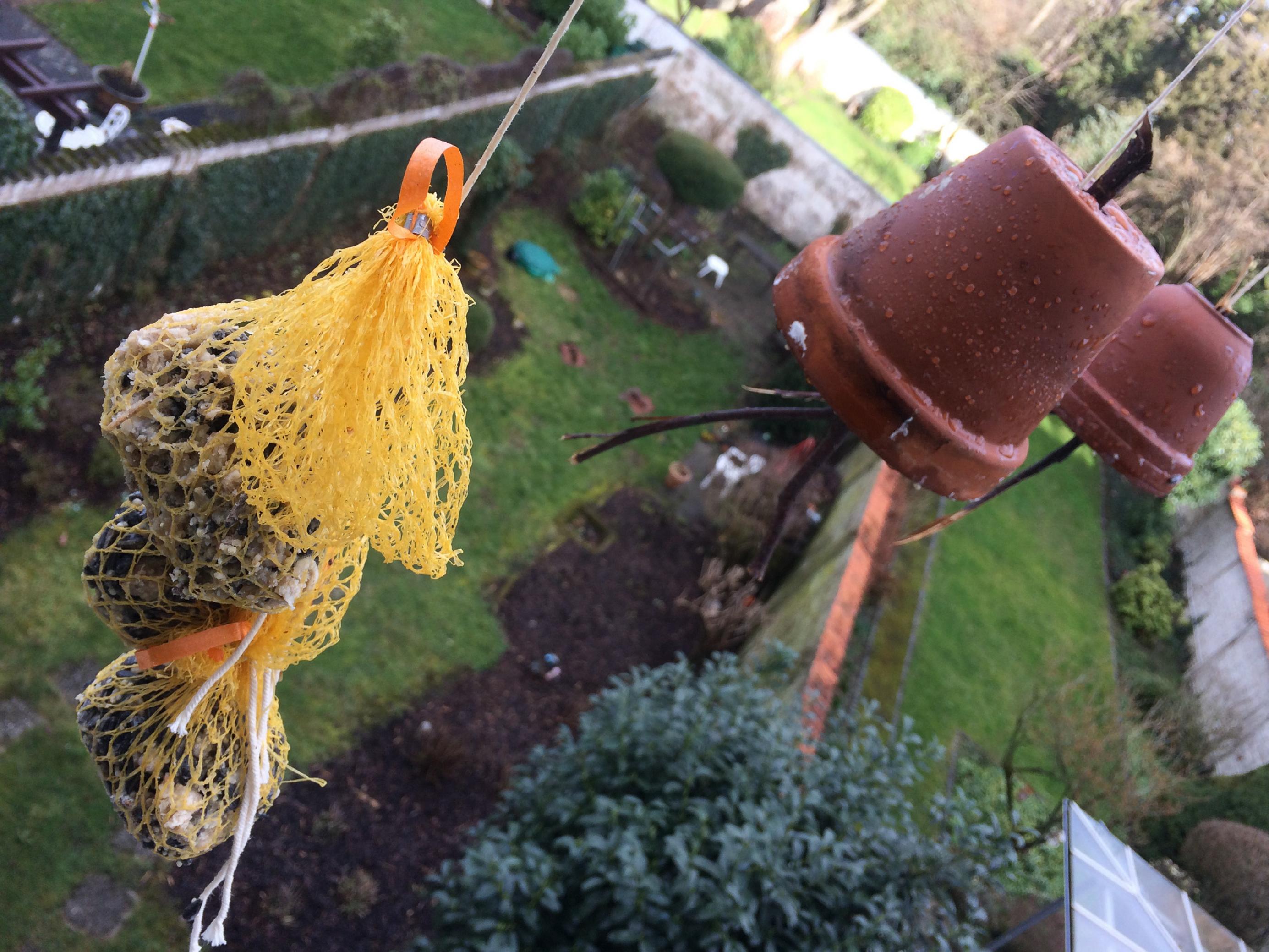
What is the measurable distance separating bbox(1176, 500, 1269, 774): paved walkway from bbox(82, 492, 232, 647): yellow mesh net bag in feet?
29.7

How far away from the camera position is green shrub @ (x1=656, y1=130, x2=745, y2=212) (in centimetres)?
1212

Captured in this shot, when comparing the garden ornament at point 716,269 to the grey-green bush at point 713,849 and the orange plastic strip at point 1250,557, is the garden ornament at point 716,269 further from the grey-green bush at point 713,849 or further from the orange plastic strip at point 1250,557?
the grey-green bush at point 713,849

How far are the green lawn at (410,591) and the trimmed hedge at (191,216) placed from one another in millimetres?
1694

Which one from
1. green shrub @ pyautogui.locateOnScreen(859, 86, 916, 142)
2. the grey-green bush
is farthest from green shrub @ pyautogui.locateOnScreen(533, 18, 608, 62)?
the grey-green bush

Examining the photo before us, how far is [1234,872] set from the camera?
5441 mm

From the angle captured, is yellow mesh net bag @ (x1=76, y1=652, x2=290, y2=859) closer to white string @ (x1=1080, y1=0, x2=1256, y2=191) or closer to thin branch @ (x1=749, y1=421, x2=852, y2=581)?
thin branch @ (x1=749, y1=421, x2=852, y2=581)

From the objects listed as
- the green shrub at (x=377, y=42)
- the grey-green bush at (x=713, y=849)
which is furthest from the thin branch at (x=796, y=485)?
the green shrub at (x=377, y=42)

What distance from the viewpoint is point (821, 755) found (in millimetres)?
3785

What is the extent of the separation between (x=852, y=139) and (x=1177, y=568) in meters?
11.0

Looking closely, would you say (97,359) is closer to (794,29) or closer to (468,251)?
(468,251)

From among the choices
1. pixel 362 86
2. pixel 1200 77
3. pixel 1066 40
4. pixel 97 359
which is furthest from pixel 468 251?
pixel 1066 40

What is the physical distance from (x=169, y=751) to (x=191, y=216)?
638 cm

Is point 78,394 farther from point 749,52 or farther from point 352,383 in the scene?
point 749,52

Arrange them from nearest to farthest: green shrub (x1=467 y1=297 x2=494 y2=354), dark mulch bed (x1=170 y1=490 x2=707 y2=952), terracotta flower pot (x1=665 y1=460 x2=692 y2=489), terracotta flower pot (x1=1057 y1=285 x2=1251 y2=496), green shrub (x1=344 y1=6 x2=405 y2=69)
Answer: terracotta flower pot (x1=1057 y1=285 x2=1251 y2=496), dark mulch bed (x1=170 y1=490 x2=707 y2=952), green shrub (x1=467 y1=297 x2=494 y2=354), terracotta flower pot (x1=665 y1=460 x2=692 y2=489), green shrub (x1=344 y1=6 x2=405 y2=69)
